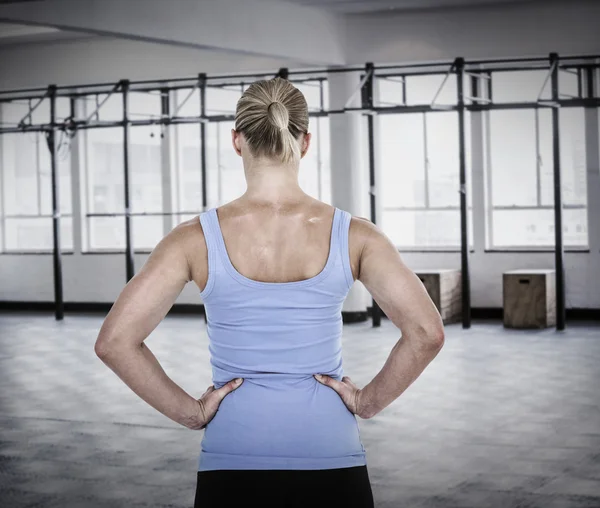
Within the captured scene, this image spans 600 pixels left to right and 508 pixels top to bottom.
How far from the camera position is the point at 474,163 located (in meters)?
10.9

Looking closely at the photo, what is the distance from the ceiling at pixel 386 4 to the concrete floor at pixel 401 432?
377cm

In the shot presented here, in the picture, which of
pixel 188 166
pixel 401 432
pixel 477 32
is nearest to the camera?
pixel 401 432

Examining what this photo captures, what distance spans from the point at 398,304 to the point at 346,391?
0.17 metres

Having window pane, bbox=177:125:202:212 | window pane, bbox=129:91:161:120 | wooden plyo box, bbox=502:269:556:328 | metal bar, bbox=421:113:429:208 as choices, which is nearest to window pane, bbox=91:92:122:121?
window pane, bbox=129:91:161:120

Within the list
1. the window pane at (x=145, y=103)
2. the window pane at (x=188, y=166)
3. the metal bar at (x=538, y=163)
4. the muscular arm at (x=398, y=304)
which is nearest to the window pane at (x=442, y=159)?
the metal bar at (x=538, y=163)

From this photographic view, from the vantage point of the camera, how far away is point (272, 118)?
1392 mm

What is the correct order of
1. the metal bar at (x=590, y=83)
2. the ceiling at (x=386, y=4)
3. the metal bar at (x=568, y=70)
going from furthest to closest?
the metal bar at (x=590, y=83)
the metal bar at (x=568, y=70)
the ceiling at (x=386, y=4)

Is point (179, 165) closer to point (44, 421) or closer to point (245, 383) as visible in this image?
point (44, 421)

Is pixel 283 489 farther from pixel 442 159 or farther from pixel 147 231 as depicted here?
pixel 147 231

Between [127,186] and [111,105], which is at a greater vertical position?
[111,105]

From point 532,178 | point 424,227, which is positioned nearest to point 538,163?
point 532,178

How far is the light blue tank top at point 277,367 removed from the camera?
54.4 inches

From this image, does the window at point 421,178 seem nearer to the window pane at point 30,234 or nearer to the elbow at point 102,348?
the window pane at point 30,234

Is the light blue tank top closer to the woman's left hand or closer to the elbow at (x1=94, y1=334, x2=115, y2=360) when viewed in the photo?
the woman's left hand
